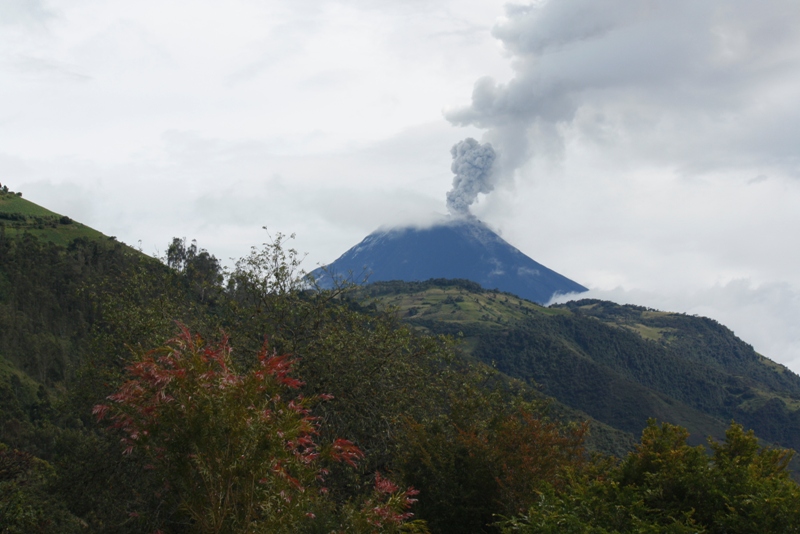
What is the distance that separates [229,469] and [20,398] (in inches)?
2091

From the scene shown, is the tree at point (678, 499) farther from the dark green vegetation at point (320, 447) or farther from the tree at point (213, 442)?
the tree at point (213, 442)

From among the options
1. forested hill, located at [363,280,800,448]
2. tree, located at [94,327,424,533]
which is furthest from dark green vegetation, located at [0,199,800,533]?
forested hill, located at [363,280,800,448]

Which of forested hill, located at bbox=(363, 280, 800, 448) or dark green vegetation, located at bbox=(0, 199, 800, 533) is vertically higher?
forested hill, located at bbox=(363, 280, 800, 448)

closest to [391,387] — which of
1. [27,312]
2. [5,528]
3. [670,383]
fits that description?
[5,528]

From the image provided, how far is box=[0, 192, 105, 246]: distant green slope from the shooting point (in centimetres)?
8894

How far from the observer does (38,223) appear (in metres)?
93.9

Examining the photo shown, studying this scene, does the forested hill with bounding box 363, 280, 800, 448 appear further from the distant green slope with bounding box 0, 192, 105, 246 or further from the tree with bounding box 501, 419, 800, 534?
the tree with bounding box 501, 419, 800, 534

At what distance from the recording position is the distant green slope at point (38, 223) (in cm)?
8894

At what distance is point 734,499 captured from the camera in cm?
1063

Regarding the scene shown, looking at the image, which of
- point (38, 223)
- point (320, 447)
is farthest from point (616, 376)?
point (320, 447)

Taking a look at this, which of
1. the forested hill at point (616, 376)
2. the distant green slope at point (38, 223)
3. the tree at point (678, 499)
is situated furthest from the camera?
the forested hill at point (616, 376)

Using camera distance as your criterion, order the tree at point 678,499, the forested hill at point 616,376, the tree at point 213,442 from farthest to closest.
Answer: the forested hill at point 616,376, the tree at point 678,499, the tree at point 213,442

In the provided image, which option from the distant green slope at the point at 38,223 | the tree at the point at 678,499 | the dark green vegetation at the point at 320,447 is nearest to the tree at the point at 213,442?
the dark green vegetation at the point at 320,447

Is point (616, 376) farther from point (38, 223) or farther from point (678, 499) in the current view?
point (678, 499)
